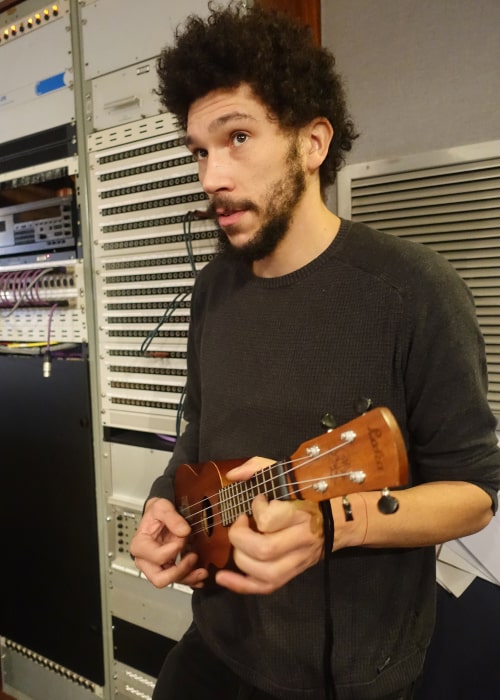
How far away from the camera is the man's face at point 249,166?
0.82 meters

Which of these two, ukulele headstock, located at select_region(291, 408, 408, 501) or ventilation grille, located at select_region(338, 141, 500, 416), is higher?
ventilation grille, located at select_region(338, 141, 500, 416)

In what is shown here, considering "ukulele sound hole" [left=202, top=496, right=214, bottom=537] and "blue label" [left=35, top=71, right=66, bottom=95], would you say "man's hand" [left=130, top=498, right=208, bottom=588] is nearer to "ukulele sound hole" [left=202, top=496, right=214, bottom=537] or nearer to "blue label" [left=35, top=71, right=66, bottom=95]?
"ukulele sound hole" [left=202, top=496, right=214, bottom=537]

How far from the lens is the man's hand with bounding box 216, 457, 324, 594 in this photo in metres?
0.55

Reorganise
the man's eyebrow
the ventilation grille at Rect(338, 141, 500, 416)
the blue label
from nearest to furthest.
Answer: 1. the man's eyebrow
2. the ventilation grille at Rect(338, 141, 500, 416)
3. the blue label

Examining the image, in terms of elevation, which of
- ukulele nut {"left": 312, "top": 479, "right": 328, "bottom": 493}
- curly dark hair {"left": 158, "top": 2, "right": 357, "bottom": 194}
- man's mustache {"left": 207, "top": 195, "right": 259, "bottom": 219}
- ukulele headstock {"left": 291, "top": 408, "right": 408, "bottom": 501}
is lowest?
ukulele nut {"left": 312, "top": 479, "right": 328, "bottom": 493}

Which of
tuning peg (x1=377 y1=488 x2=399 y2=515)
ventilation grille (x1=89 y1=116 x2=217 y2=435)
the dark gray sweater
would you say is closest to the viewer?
tuning peg (x1=377 y1=488 x2=399 y2=515)

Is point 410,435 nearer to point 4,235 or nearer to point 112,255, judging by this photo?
point 112,255

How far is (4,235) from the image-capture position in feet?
5.41

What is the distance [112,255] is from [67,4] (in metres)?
0.76

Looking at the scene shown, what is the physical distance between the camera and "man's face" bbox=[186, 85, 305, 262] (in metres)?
0.82

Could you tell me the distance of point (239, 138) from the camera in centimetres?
83

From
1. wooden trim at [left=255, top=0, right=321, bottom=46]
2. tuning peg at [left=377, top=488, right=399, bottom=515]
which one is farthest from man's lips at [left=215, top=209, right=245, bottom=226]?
wooden trim at [left=255, top=0, right=321, bottom=46]

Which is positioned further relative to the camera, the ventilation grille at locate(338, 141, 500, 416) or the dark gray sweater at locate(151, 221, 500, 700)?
the ventilation grille at locate(338, 141, 500, 416)

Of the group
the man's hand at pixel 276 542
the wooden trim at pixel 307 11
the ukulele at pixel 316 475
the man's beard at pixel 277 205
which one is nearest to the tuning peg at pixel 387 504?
the ukulele at pixel 316 475
